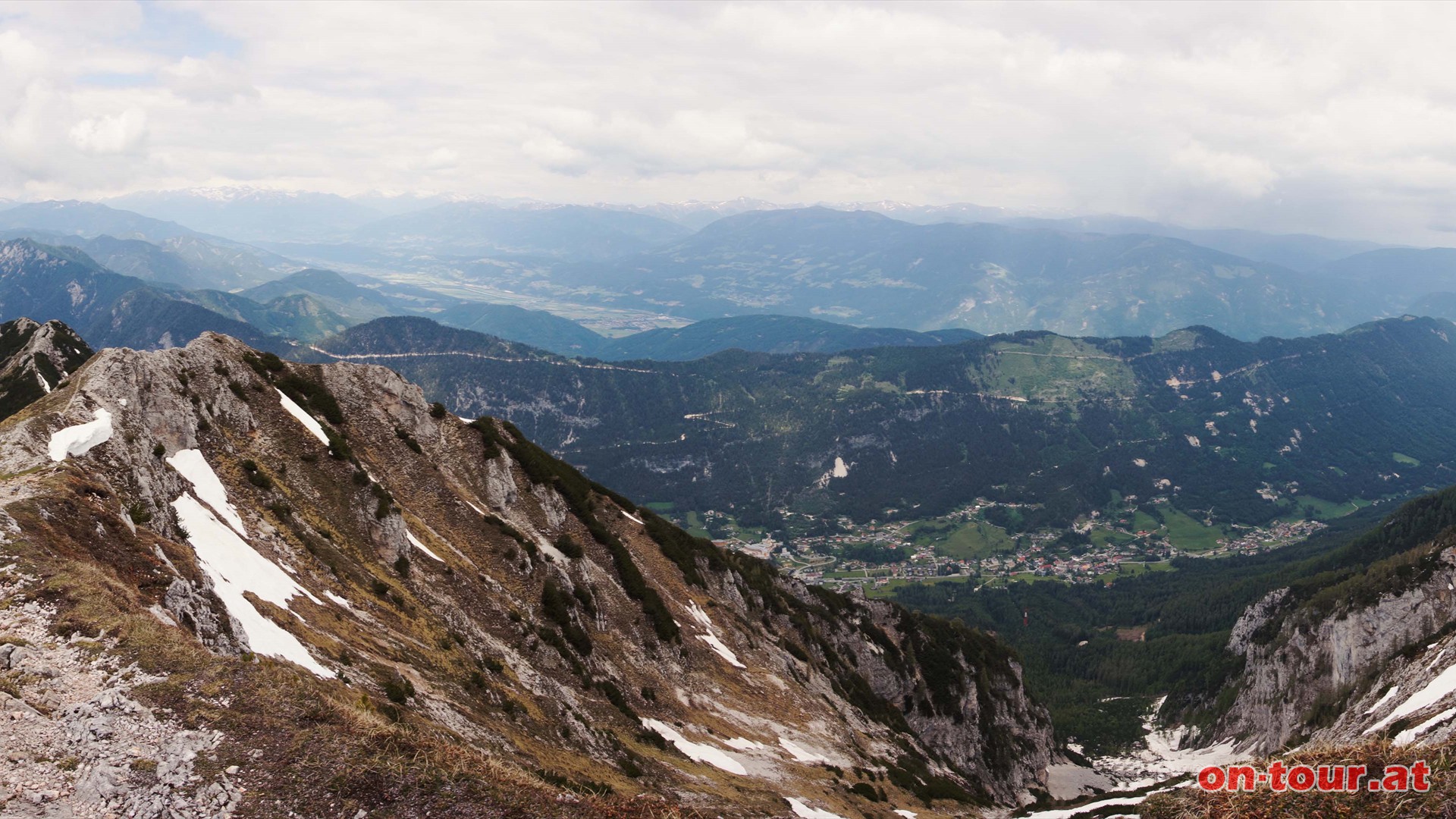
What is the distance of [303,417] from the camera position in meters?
51.9

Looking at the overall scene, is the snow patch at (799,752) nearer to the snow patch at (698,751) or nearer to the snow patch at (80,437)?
the snow patch at (698,751)

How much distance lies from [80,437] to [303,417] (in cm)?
1999

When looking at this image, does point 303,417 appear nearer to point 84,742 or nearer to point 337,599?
point 337,599

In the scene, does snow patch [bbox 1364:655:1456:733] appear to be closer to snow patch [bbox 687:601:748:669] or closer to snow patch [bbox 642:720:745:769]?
snow patch [bbox 642:720:745:769]

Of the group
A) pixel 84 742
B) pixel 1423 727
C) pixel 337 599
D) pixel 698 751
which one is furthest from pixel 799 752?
pixel 84 742

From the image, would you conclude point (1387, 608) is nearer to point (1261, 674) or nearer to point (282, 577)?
point (1261, 674)

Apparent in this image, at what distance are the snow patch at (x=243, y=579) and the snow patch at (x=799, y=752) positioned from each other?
36.2 m

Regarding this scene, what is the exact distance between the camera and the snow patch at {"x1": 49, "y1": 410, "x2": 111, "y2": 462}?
30562mm

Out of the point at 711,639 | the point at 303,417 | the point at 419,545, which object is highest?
the point at 303,417

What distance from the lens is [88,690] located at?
18.4 m

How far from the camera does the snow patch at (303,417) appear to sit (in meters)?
50.4

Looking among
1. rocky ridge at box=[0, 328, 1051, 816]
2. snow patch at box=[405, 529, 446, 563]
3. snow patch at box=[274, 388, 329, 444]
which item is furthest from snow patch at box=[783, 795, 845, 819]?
snow patch at box=[274, 388, 329, 444]

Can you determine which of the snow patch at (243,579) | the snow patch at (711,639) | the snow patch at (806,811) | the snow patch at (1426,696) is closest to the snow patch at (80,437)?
the snow patch at (243,579)

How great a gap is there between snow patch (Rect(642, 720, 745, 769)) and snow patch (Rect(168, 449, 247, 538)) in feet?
83.7
